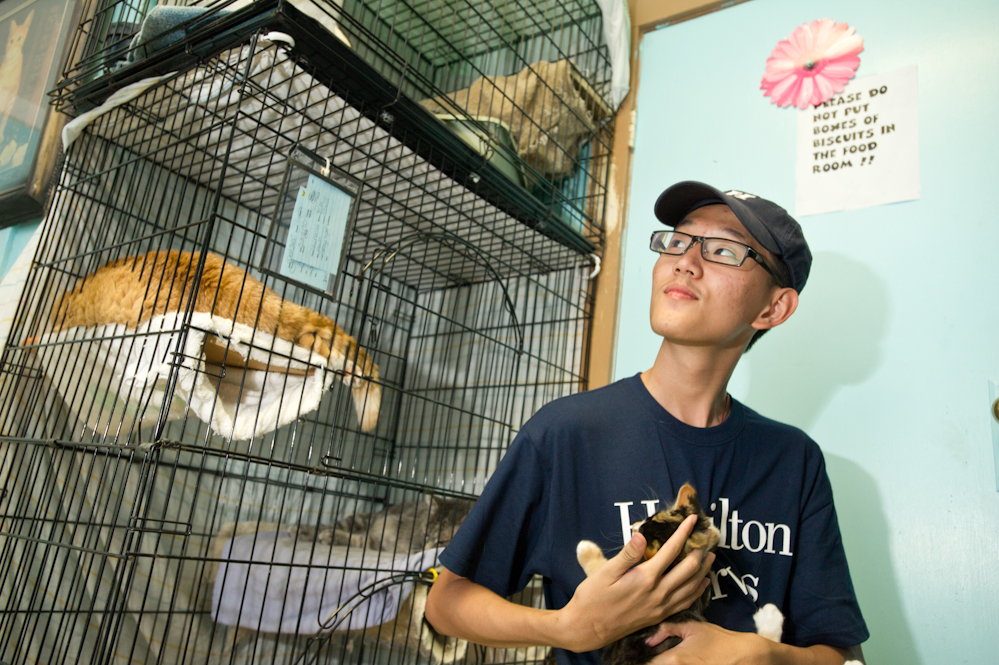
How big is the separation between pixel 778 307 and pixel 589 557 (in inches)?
20.5

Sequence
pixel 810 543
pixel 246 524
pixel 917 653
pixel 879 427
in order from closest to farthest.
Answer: pixel 810 543, pixel 917 653, pixel 879 427, pixel 246 524

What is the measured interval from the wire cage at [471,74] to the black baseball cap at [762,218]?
613 millimetres

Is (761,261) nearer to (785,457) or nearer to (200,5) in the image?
(785,457)

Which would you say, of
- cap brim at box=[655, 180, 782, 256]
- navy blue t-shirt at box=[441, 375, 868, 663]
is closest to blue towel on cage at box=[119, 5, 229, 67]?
cap brim at box=[655, 180, 782, 256]

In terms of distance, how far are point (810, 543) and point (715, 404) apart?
25 cm

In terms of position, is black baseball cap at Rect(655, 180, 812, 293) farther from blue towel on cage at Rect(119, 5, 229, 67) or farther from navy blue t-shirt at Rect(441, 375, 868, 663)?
blue towel on cage at Rect(119, 5, 229, 67)

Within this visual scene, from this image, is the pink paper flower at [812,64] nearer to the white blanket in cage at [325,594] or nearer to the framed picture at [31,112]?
the white blanket in cage at [325,594]

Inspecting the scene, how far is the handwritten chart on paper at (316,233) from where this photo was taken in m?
1.18

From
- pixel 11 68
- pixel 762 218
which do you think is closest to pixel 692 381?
pixel 762 218

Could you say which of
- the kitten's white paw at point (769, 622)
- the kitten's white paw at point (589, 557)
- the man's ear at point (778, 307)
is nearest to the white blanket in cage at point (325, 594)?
the kitten's white paw at point (589, 557)

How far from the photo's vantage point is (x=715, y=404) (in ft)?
3.43

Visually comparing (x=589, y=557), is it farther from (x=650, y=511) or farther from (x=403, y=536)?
(x=403, y=536)

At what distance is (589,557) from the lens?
87 cm

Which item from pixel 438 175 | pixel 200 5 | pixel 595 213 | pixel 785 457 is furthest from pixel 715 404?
pixel 200 5
